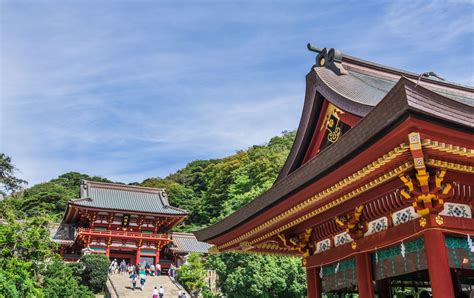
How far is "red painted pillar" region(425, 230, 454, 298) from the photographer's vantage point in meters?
5.89

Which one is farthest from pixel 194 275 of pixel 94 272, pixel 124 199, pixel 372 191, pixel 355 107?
pixel 372 191

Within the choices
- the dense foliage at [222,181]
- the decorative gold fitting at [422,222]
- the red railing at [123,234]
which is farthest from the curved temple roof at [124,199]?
the decorative gold fitting at [422,222]

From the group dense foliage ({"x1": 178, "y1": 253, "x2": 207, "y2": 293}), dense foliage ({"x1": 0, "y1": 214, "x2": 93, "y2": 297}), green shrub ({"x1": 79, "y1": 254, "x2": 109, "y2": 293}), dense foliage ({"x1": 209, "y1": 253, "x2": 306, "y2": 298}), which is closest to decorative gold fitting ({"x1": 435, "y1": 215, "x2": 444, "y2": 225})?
dense foliage ({"x1": 209, "y1": 253, "x2": 306, "y2": 298})

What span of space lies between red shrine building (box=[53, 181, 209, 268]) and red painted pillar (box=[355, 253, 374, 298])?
33.4 meters

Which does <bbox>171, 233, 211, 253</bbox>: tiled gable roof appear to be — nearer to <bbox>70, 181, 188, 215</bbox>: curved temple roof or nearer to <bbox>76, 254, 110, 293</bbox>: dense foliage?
<bbox>70, 181, 188, 215</bbox>: curved temple roof

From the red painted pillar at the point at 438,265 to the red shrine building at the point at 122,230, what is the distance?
35.4 metres

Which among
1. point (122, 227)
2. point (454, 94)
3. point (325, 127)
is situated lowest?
point (325, 127)

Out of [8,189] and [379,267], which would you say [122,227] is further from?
[379,267]

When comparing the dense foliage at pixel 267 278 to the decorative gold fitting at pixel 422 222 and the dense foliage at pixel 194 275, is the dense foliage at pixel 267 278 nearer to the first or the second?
the dense foliage at pixel 194 275

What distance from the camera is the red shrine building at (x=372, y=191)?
5449 millimetres

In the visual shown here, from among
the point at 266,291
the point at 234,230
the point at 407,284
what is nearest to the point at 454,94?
the point at 407,284

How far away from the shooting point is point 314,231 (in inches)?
384

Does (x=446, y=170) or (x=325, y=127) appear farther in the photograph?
(x=325, y=127)

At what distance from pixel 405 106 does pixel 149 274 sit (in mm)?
34791
